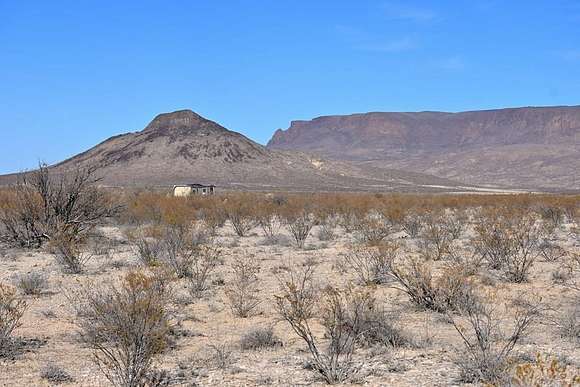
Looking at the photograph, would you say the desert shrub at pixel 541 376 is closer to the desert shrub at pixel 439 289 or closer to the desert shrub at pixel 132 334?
the desert shrub at pixel 439 289

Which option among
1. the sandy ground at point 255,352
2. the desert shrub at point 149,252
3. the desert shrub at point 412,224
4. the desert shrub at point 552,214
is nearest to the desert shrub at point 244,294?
the sandy ground at point 255,352

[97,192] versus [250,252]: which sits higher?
[97,192]

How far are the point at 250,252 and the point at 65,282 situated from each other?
7.28m

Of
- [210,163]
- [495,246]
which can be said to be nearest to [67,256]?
[495,246]

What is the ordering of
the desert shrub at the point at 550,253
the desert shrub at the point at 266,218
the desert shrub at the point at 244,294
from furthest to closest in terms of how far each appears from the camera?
the desert shrub at the point at 266,218 → the desert shrub at the point at 550,253 → the desert shrub at the point at 244,294

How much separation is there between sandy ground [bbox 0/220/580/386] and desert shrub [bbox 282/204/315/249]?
24.9 ft

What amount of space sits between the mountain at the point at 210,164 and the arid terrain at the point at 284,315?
3423 inches

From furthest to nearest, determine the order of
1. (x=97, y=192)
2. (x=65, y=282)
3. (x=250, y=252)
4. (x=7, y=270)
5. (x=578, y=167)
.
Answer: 1. (x=578, y=167)
2. (x=97, y=192)
3. (x=250, y=252)
4. (x=7, y=270)
5. (x=65, y=282)

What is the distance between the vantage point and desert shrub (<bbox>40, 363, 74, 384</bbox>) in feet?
27.9

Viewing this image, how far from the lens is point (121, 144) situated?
142750 millimetres

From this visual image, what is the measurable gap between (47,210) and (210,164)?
10326 centimetres

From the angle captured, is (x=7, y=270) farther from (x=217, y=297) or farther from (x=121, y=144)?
(x=121, y=144)

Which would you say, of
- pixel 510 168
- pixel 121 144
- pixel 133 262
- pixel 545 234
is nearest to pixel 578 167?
pixel 510 168

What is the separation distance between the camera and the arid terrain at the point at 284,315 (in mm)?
8453
